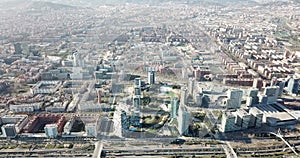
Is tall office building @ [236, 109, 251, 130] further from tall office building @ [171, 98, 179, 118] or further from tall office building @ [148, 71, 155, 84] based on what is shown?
tall office building @ [148, 71, 155, 84]

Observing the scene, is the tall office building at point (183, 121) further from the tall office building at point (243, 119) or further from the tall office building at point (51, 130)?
the tall office building at point (51, 130)

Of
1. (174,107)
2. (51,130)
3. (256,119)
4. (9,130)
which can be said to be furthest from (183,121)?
(9,130)

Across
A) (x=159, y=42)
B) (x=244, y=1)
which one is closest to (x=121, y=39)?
(x=159, y=42)

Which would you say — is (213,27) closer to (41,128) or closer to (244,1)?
(41,128)

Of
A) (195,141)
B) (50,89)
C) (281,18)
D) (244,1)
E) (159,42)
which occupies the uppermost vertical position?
(244,1)

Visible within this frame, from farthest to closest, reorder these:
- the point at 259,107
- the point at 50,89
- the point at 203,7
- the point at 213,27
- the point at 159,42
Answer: the point at 203,7, the point at 213,27, the point at 159,42, the point at 50,89, the point at 259,107
